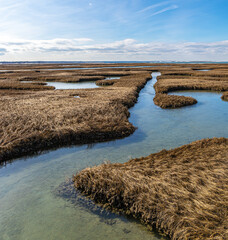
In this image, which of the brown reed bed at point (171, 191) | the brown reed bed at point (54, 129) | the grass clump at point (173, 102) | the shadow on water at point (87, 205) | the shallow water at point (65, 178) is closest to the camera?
the brown reed bed at point (171, 191)

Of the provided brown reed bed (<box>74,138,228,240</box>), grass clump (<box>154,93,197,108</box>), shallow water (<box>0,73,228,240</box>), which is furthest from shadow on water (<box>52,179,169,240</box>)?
grass clump (<box>154,93,197,108</box>)

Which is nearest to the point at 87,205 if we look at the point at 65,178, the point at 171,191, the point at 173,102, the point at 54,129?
the point at 65,178

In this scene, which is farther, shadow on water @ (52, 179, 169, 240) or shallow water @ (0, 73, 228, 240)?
shadow on water @ (52, 179, 169, 240)

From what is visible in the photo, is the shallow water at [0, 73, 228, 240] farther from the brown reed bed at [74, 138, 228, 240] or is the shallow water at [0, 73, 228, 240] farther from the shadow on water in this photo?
the brown reed bed at [74, 138, 228, 240]

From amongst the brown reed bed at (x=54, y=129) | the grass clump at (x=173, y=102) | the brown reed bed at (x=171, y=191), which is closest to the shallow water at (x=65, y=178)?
the brown reed bed at (x=171, y=191)

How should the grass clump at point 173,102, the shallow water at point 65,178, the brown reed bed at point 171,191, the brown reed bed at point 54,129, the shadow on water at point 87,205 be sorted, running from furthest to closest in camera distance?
the grass clump at point 173,102 < the brown reed bed at point 54,129 < the shadow on water at point 87,205 < the shallow water at point 65,178 < the brown reed bed at point 171,191

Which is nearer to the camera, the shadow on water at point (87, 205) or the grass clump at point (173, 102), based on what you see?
the shadow on water at point (87, 205)

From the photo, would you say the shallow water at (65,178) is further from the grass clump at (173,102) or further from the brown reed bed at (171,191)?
the grass clump at (173,102)
